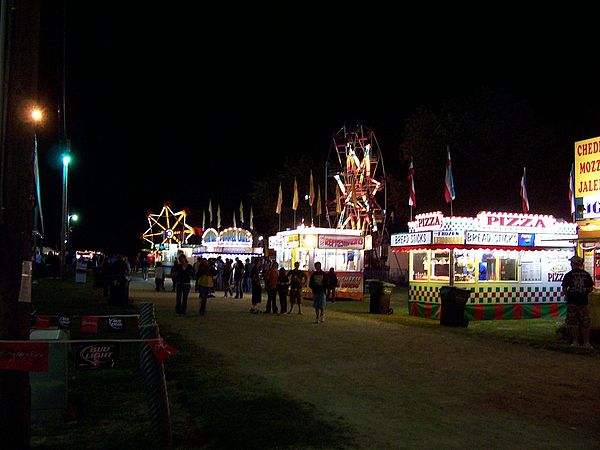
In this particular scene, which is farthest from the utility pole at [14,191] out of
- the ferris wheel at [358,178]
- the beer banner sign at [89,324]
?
the ferris wheel at [358,178]

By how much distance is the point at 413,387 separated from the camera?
9469 mm

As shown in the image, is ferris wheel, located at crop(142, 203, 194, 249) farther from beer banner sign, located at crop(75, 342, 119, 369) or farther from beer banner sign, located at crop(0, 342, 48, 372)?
beer banner sign, located at crop(0, 342, 48, 372)

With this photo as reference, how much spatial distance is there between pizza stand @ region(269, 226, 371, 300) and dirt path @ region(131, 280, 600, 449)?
12374 mm

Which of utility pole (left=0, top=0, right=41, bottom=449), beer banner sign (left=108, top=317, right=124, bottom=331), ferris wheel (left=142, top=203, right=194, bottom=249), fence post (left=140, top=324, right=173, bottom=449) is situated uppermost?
ferris wheel (left=142, top=203, right=194, bottom=249)

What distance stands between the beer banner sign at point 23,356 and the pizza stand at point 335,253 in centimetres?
2438

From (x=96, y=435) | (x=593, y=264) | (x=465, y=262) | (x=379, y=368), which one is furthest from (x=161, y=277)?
(x=96, y=435)

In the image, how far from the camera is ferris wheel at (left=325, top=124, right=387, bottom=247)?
42.6 metres

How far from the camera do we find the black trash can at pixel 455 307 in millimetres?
18234

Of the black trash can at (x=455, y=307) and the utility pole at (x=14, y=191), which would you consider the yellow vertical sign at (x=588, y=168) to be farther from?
the utility pole at (x=14, y=191)

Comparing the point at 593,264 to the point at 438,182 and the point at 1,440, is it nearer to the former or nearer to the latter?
the point at 1,440

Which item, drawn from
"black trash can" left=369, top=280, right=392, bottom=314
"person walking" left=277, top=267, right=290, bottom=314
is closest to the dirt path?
"person walking" left=277, top=267, right=290, bottom=314

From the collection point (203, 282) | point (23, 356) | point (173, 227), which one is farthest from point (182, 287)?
point (173, 227)

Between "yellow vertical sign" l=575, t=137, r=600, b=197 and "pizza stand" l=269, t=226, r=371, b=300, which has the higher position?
"yellow vertical sign" l=575, t=137, r=600, b=197

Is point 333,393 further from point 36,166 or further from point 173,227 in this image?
point 173,227
